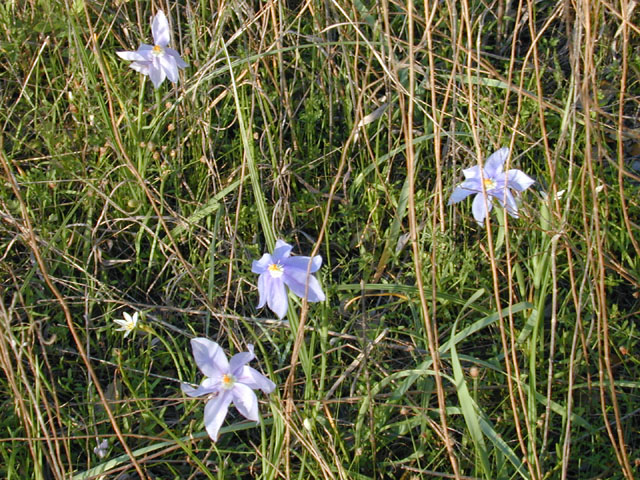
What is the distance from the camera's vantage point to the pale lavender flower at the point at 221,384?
1210 millimetres

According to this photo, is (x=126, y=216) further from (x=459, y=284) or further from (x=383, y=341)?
(x=459, y=284)

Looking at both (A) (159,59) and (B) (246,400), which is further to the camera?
(A) (159,59)

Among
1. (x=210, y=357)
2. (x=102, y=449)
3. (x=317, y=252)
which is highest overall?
(x=210, y=357)

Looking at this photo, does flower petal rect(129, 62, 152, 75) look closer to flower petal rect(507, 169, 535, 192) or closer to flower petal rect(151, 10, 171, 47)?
flower petal rect(151, 10, 171, 47)

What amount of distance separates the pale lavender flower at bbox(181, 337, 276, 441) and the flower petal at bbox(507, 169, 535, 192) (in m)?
0.71

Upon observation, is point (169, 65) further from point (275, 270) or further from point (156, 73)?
point (275, 270)

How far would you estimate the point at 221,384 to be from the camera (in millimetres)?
1237

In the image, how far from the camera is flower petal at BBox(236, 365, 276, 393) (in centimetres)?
119

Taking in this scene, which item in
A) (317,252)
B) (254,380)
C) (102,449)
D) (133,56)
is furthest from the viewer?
(317,252)

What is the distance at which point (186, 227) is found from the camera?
67.9 inches

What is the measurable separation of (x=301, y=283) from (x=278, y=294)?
51 millimetres

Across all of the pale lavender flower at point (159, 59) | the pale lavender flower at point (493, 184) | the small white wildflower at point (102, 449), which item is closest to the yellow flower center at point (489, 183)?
the pale lavender flower at point (493, 184)

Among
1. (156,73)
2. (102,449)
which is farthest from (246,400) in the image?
(156,73)

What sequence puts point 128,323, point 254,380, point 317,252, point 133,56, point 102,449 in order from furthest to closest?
point 317,252
point 133,56
point 128,323
point 102,449
point 254,380
